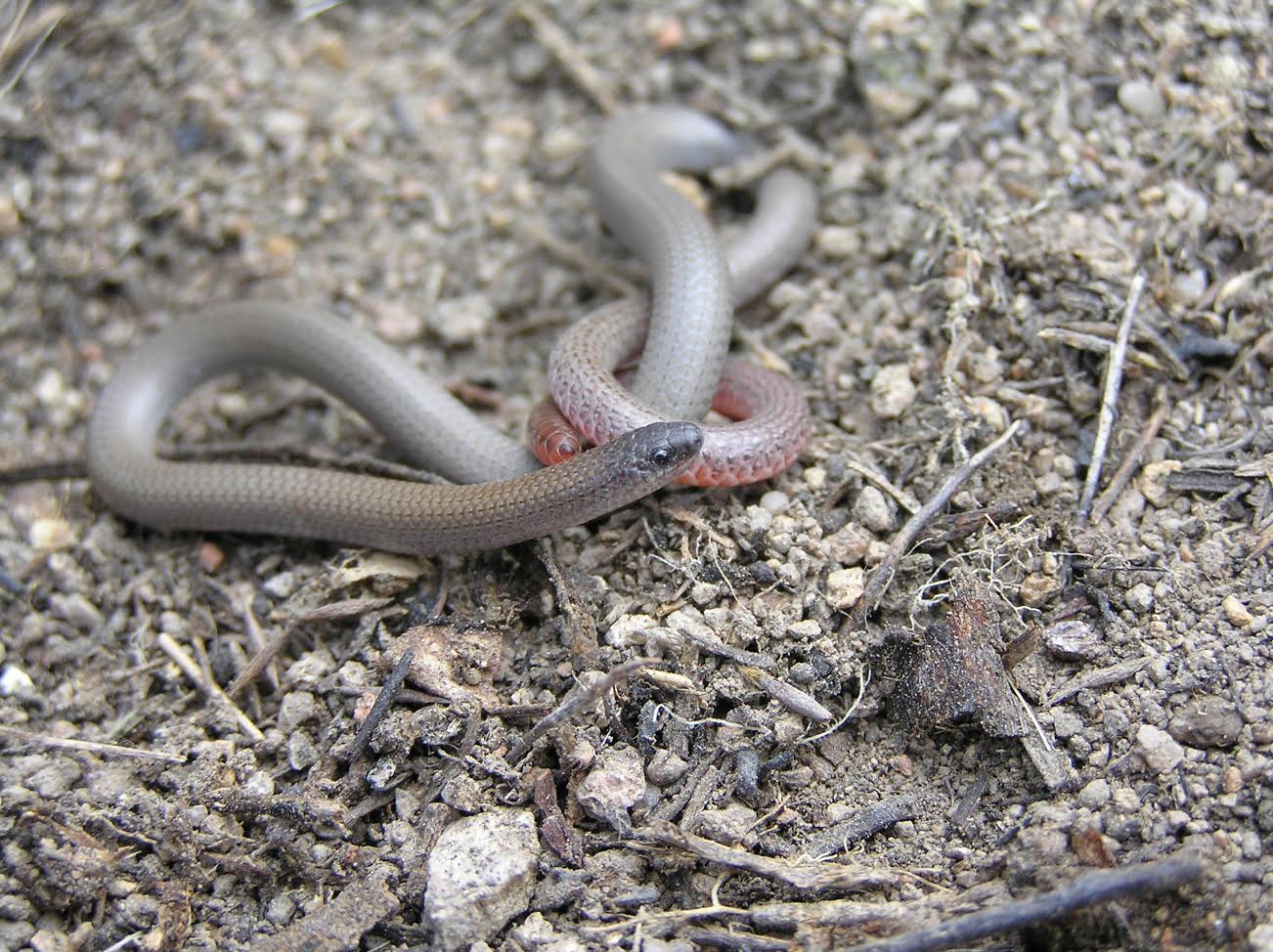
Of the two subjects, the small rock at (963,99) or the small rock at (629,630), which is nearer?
the small rock at (629,630)

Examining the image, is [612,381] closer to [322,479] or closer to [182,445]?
[322,479]

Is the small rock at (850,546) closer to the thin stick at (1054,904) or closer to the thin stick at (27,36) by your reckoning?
the thin stick at (1054,904)

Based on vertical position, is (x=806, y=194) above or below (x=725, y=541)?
above

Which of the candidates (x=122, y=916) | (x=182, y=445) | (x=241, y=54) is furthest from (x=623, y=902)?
(x=241, y=54)

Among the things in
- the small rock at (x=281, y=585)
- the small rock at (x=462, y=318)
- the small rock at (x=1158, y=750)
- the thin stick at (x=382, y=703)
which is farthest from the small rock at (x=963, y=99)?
the small rock at (x=281, y=585)

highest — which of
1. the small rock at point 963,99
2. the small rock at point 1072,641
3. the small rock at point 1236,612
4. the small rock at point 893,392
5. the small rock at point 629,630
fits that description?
the small rock at point 963,99

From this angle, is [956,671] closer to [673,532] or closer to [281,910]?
[673,532]
